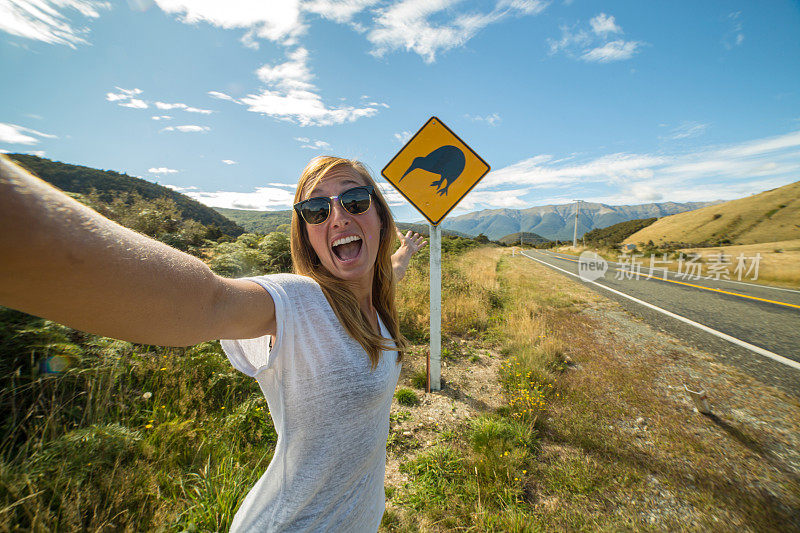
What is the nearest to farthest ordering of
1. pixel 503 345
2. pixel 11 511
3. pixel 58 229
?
pixel 58 229 < pixel 11 511 < pixel 503 345

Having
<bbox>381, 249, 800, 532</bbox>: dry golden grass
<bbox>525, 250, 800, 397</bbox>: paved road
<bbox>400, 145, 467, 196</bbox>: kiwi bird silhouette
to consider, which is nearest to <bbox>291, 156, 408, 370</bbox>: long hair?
<bbox>381, 249, 800, 532</bbox>: dry golden grass

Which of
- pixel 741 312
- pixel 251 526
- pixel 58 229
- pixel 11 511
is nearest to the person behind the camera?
pixel 58 229

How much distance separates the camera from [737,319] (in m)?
5.73

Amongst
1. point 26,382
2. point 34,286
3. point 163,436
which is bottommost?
point 163,436

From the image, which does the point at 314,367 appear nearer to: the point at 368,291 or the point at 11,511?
the point at 368,291

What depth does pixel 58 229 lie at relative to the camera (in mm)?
426

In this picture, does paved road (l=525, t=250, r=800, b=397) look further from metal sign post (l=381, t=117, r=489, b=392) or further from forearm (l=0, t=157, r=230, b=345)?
forearm (l=0, t=157, r=230, b=345)

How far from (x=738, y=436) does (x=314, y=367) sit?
155 inches

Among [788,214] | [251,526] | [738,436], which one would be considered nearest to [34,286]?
[251,526]

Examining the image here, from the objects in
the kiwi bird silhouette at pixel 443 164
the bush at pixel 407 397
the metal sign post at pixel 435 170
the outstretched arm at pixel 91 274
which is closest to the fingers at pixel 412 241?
the metal sign post at pixel 435 170

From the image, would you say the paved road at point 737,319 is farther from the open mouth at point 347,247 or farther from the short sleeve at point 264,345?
the short sleeve at point 264,345

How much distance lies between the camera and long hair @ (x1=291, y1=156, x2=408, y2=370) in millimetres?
1146

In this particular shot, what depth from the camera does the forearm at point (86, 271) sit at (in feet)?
1.31

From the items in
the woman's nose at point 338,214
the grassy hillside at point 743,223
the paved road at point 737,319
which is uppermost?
the grassy hillside at point 743,223
